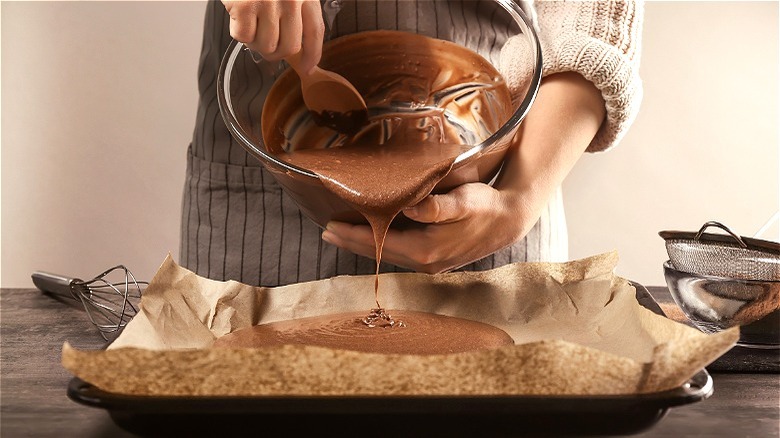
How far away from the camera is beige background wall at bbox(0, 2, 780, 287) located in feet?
6.71

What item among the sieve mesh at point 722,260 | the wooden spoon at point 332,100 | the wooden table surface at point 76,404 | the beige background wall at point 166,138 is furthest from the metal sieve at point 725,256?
the beige background wall at point 166,138

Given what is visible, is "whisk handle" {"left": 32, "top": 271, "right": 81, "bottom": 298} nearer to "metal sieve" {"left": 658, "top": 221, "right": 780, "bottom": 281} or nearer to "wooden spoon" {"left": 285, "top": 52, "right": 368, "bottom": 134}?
"wooden spoon" {"left": 285, "top": 52, "right": 368, "bottom": 134}

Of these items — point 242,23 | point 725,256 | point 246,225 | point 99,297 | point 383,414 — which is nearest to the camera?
point 383,414

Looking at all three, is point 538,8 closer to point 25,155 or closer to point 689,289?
point 689,289

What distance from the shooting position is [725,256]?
2.80 feet

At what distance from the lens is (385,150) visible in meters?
0.87

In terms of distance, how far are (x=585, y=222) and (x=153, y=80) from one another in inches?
45.4

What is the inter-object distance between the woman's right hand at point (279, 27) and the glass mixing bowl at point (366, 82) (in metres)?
0.03

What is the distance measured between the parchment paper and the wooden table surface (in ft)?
0.12

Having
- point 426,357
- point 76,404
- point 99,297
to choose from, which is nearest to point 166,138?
point 99,297

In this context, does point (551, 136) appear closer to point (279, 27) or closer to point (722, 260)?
point (722, 260)

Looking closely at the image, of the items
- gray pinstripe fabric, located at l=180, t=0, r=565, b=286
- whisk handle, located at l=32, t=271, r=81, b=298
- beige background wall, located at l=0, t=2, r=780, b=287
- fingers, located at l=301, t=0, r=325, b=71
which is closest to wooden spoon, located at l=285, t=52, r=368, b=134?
fingers, located at l=301, t=0, r=325, b=71

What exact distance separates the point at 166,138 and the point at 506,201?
1.37m

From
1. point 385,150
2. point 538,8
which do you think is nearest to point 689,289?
point 385,150
